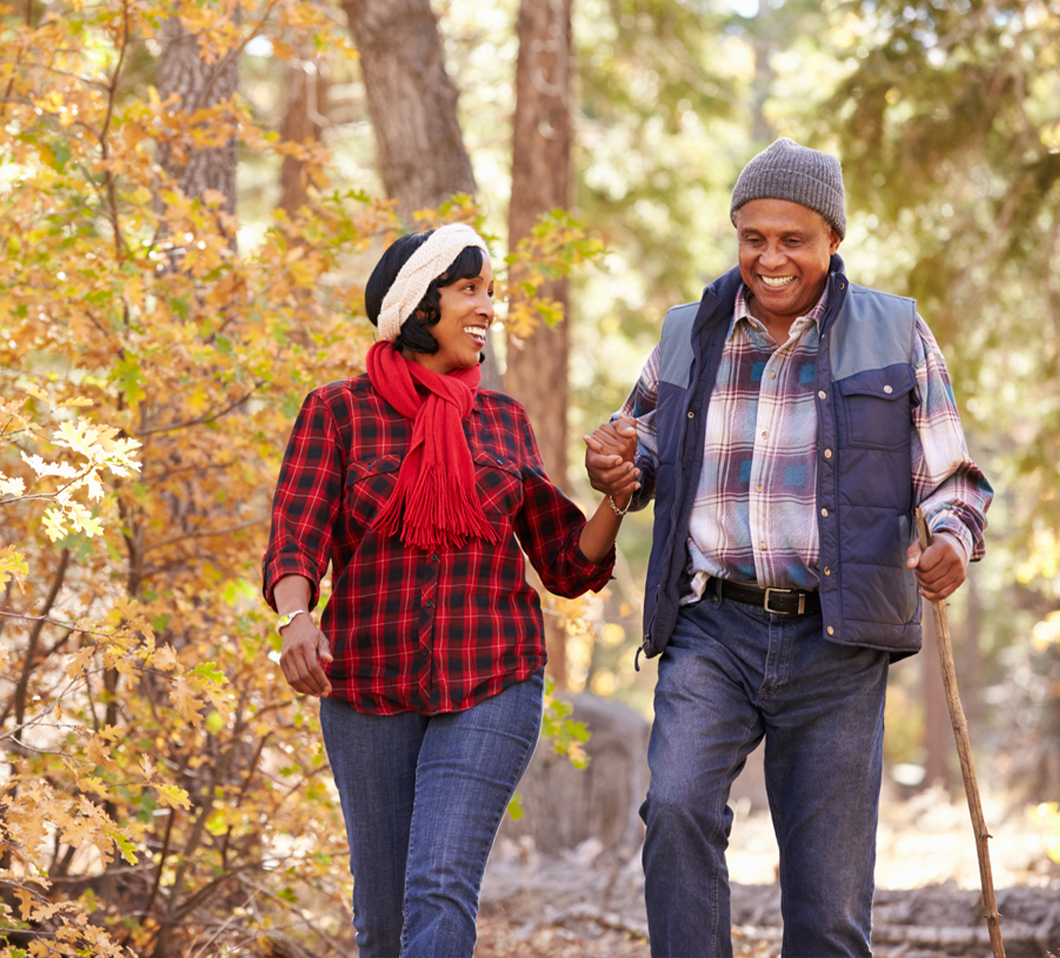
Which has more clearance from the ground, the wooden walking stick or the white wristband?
the white wristband

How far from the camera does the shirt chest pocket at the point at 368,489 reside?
3145mm

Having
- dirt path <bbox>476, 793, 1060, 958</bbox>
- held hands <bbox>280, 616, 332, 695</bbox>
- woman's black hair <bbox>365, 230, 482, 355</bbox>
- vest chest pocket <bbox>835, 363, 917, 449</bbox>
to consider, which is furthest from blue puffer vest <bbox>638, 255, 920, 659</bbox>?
dirt path <bbox>476, 793, 1060, 958</bbox>

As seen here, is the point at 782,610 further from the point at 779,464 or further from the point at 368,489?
the point at 368,489

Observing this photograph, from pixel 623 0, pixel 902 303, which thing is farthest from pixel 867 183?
pixel 902 303

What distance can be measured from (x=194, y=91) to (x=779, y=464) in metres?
4.13

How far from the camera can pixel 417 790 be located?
2979 mm

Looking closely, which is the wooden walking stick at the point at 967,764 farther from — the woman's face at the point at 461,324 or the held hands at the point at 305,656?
the held hands at the point at 305,656

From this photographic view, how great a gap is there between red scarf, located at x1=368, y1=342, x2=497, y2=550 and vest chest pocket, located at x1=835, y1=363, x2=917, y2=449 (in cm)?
96

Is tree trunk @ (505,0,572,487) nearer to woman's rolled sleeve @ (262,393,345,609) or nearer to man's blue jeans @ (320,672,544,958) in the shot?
woman's rolled sleeve @ (262,393,345,609)

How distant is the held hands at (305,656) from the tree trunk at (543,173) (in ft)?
21.1

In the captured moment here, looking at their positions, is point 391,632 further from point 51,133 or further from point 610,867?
point 610,867

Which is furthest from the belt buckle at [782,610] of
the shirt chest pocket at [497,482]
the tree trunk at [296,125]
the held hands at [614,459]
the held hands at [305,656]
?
the tree trunk at [296,125]

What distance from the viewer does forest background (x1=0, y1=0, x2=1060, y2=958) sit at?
404 cm

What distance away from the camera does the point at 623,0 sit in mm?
12617
